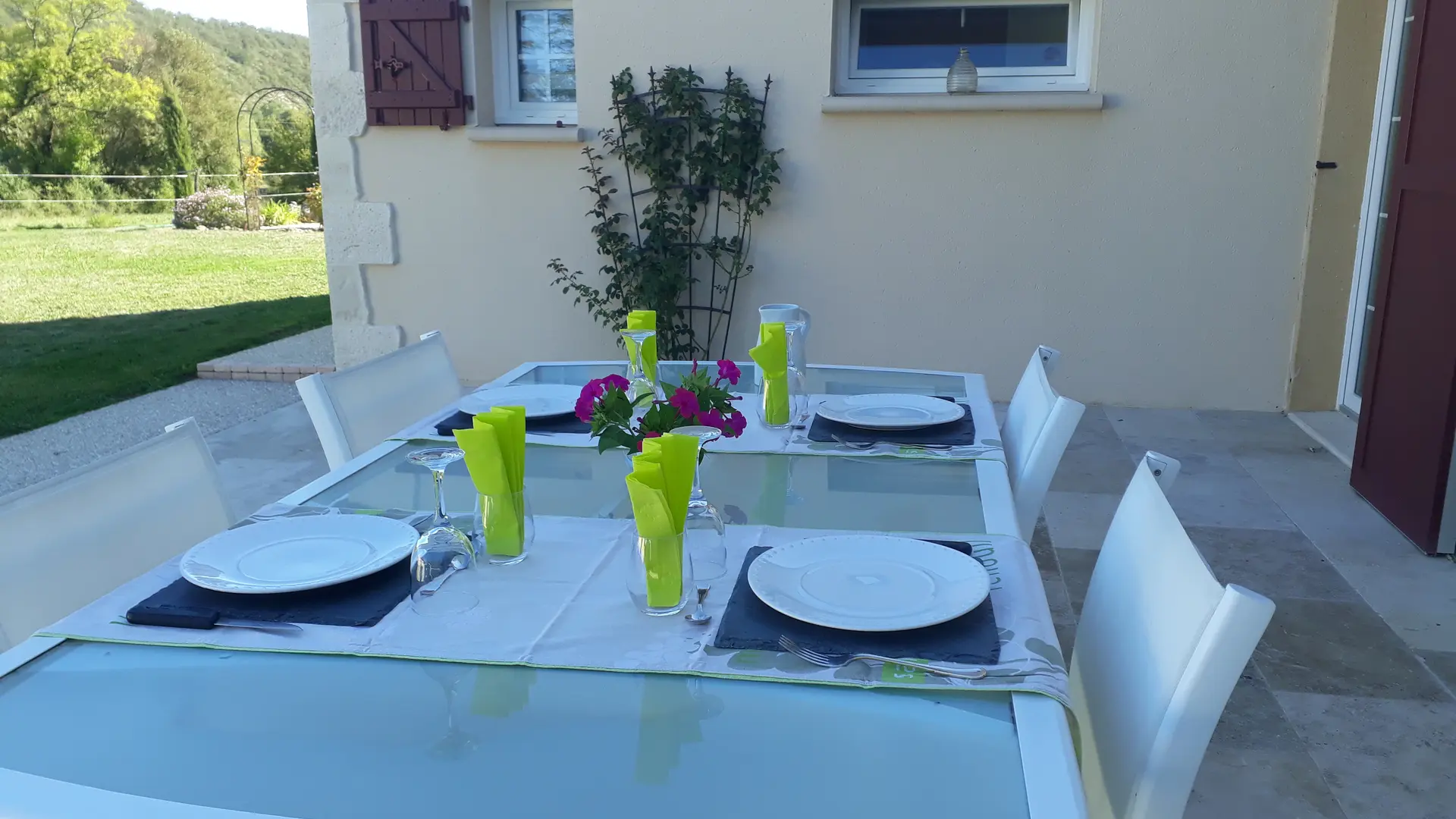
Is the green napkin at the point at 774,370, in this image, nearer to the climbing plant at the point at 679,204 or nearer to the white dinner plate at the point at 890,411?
the white dinner plate at the point at 890,411

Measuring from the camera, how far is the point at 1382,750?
195 centimetres

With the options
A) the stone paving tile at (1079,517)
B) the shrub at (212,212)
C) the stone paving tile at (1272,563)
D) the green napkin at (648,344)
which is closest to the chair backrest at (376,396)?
the green napkin at (648,344)

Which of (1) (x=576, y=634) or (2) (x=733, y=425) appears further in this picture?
(2) (x=733, y=425)

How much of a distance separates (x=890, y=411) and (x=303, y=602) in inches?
42.5

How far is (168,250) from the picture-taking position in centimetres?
1114

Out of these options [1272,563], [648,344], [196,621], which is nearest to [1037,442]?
[648,344]

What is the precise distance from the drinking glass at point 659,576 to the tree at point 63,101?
18.7m

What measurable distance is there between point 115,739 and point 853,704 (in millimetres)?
595

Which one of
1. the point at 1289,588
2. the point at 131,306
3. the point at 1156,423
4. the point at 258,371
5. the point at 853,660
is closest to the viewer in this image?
the point at 853,660

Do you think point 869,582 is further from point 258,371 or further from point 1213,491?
point 258,371

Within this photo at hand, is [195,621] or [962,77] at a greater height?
[962,77]

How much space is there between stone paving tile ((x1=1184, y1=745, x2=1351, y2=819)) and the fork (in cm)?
104

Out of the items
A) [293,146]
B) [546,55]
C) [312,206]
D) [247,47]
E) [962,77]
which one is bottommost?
[312,206]

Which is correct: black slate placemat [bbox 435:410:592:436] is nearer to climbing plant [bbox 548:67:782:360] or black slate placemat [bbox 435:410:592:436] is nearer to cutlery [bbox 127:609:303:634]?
cutlery [bbox 127:609:303:634]
